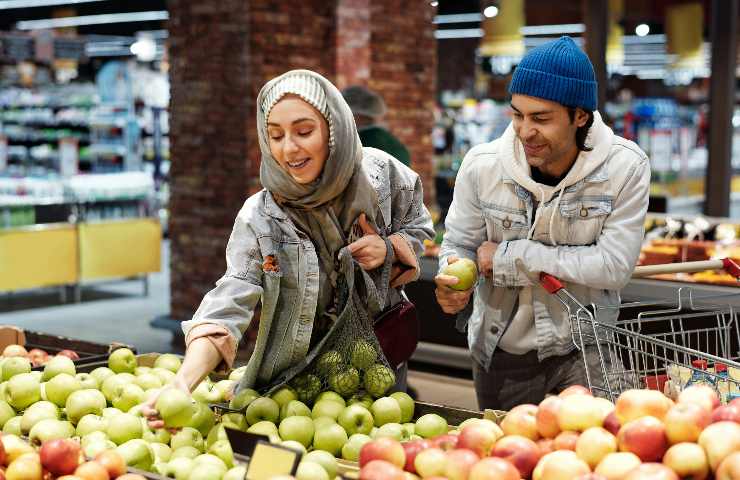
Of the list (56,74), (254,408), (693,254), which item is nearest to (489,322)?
(254,408)

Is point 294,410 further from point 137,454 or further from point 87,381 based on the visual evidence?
point 87,381

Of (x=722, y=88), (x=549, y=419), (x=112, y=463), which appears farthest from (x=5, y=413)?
(x=722, y=88)

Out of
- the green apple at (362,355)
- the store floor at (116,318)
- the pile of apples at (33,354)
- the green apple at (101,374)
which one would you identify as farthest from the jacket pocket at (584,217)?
the store floor at (116,318)

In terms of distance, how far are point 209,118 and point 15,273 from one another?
10.6 feet

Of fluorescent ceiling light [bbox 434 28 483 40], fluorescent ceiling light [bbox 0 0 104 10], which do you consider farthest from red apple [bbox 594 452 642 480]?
fluorescent ceiling light [bbox 434 28 483 40]

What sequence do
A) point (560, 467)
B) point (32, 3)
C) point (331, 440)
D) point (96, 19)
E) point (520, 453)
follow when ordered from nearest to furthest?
1. point (560, 467)
2. point (520, 453)
3. point (331, 440)
4. point (32, 3)
5. point (96, 19)

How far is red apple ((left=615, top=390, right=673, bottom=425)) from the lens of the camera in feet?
6.72

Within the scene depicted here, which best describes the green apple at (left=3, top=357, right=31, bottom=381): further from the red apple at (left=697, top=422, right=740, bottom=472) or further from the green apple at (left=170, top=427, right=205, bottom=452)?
the red apple at (left=697, top=422, right=740, bottom=472)

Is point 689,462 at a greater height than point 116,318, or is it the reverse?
point 689,462

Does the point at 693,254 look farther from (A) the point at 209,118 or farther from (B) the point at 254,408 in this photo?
(B) the point at 254,408

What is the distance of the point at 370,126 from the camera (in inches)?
215

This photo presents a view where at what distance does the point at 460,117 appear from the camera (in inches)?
655

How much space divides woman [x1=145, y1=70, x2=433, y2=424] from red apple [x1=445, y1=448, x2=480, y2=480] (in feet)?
2.36

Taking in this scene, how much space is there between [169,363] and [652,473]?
1959 millimetres
